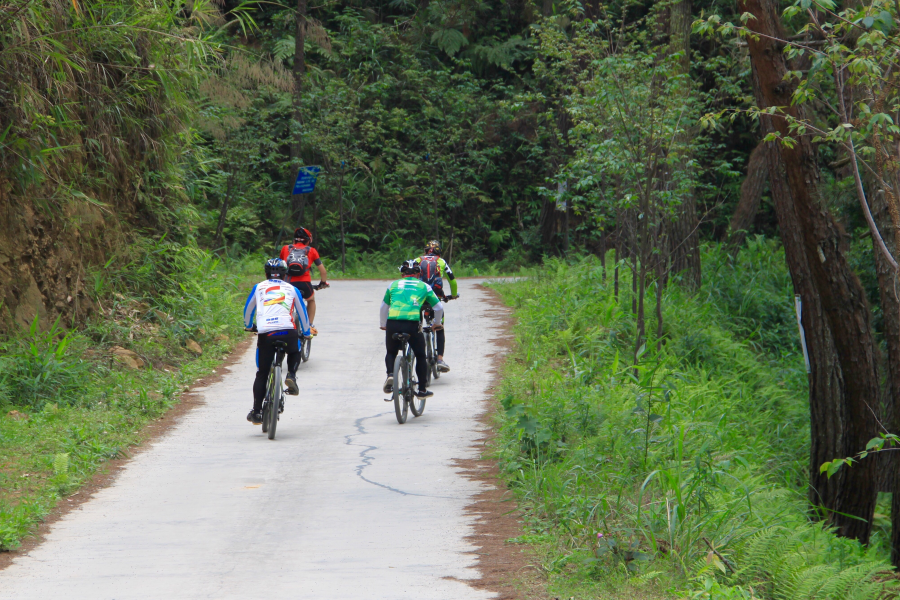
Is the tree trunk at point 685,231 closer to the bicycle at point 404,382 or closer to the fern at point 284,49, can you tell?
the bicycle at point 404,382

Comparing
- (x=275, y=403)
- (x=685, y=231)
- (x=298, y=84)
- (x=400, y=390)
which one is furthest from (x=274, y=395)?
(x=298, y=84)

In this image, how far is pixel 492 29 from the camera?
3381cm

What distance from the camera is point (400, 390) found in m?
10.9

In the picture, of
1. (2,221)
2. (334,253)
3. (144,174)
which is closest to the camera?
(2,221)

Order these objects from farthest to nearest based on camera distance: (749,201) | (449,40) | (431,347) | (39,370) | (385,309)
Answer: (449,40) → (749,201) → (431,347) → (39,370) → (385,309)

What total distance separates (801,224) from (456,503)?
4910mm

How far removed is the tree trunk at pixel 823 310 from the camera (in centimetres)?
945

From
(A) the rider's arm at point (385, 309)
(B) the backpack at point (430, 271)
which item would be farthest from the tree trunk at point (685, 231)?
(A) the rider's arm at point (385, 309)

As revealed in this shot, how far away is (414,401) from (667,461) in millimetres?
4037

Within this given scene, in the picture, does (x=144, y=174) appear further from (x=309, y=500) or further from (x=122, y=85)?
(x=309, y=500)

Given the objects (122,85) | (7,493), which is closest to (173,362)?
(122,85)

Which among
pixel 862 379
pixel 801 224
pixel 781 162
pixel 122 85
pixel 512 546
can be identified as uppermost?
pixel 122 85

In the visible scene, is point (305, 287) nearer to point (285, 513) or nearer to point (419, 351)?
point (419, 351)

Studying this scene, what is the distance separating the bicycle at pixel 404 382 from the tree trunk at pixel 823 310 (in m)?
4.42
